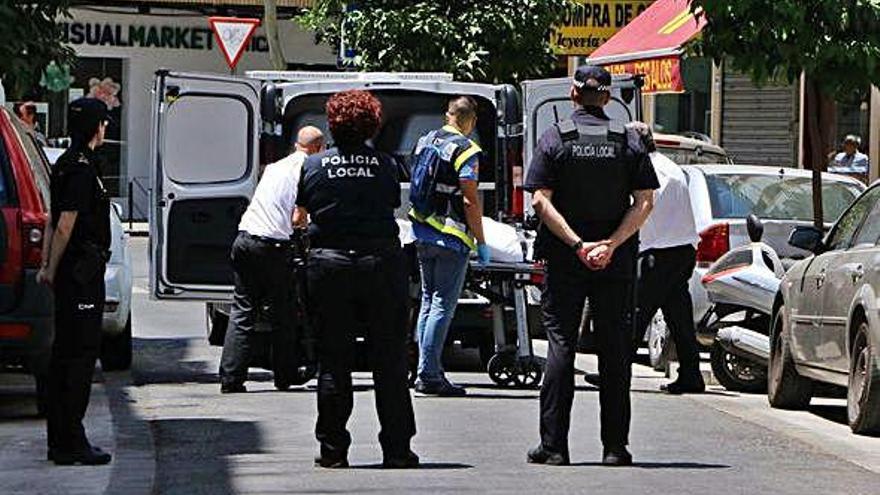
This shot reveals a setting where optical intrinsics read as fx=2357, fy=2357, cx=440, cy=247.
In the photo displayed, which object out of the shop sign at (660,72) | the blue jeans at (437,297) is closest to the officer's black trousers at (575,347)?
the blue jeans at (437,297)

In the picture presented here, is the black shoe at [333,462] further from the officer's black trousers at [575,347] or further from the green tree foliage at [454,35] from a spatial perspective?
the green tree foliage at [454,35]

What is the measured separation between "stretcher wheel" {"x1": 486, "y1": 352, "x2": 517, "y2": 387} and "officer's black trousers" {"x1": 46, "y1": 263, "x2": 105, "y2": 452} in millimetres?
4504

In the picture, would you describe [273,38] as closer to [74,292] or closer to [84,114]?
[84,114]

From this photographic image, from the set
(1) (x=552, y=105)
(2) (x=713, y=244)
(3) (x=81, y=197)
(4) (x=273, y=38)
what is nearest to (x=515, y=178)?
(1) (x=552, y=105)

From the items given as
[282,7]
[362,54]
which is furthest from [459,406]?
[282,7]

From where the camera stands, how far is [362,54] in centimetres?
2728

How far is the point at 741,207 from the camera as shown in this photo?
57.8 feet

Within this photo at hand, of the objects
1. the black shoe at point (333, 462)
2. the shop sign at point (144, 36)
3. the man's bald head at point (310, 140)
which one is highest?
the shop sign at point (144, 36)

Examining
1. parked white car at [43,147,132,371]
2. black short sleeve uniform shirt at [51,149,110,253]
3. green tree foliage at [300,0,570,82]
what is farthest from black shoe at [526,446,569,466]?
green tree foliage at [300,0,570,82]

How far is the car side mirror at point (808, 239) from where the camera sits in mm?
13930

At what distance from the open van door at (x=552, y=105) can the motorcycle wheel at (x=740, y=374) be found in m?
1.89

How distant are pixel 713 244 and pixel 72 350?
24.1ft

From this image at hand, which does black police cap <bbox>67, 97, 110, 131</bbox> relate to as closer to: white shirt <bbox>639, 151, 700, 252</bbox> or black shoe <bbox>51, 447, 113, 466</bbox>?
black shoe <bbox>51, 447, 113, 466</bbox>

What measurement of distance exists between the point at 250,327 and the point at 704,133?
18199mm
